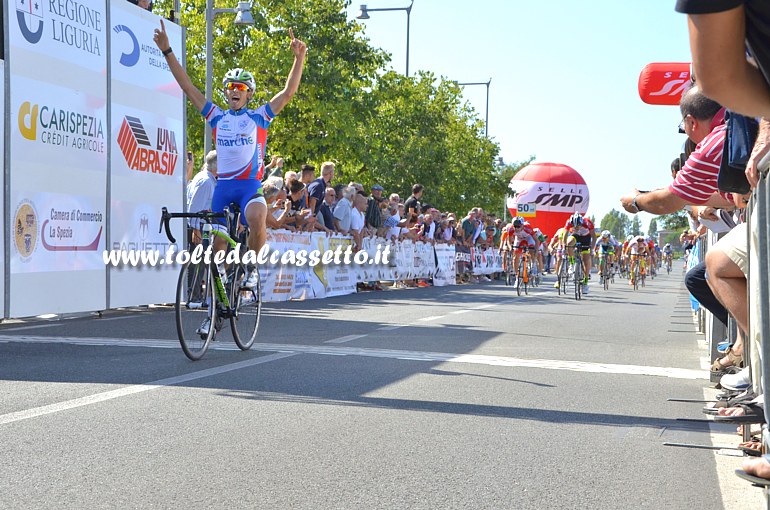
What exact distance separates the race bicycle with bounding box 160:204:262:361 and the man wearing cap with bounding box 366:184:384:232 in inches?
617

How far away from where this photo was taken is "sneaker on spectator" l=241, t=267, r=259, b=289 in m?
9.52

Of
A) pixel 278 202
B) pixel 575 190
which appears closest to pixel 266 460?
pixel 278 202

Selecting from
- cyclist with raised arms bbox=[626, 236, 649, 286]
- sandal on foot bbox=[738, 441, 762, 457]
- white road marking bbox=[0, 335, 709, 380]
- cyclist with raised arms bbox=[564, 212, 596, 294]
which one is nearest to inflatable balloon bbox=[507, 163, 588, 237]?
cyclist with raised arms bbox=[626, 236, 649, 286]

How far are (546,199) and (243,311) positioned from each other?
71234mm

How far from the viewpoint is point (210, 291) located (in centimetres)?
895

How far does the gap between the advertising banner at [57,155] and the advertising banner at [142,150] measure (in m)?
0.37

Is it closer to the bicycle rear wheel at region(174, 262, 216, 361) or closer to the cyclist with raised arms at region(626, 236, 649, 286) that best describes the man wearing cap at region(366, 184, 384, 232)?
the cyclist with raised arms at region(626, 236, 649, 286)

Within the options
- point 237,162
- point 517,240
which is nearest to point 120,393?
point 237,162

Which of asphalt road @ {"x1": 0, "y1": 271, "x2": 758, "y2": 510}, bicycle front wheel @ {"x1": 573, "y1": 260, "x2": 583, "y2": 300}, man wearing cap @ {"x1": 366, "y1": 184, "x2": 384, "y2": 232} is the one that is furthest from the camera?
bicycle front wheel @ {"x1": 573, "y1": 260, "x2": 583, "y2": 300}

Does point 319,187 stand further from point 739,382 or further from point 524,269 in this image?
point 739,382

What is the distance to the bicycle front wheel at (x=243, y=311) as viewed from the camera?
9.29 meters

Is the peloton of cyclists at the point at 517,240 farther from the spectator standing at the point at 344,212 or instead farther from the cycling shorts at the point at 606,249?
the cycling shorts at the point at 606,249

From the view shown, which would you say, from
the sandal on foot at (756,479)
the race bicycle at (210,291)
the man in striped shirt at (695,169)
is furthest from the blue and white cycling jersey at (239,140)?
the sandal on foot at (756,479)

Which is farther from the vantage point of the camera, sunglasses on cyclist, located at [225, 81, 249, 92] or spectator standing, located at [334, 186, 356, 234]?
spectator standing, located at [334, 186, 356, 234]
